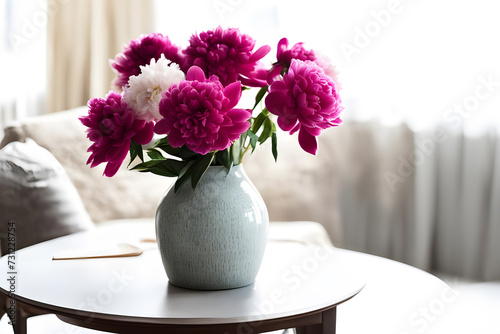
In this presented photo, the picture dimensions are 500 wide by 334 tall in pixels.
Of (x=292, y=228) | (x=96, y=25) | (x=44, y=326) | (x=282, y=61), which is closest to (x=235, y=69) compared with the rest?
(x=282, y=61)

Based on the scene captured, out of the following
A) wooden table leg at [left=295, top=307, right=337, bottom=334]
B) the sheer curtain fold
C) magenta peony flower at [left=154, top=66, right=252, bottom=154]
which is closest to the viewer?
magenta peony flower at [left=154, top=66, right=252, bottom=154]

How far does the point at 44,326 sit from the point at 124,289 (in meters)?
0.76

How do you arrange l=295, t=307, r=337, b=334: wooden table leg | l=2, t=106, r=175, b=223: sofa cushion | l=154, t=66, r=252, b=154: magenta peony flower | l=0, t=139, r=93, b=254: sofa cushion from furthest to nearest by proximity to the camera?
l=2, t=106, r=175, b=223: sofa cushion
l=0, t=139, r=93, b=254: sofa cushion
l=295, t=307, r=337, b=334: wooden table leg
l=154, t=66, r=252, b=154: magenta peony flower

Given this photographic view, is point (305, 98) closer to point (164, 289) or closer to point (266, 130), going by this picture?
point (266, 130)

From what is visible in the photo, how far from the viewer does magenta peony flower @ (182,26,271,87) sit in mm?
A: 978

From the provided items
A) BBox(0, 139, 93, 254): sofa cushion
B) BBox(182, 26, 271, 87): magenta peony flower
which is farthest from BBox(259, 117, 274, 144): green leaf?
BBox(0, 139, 93, 254): sofa cushion

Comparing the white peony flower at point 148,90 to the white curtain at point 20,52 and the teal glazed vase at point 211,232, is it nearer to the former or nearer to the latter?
the teal glazed vase at point 211,232

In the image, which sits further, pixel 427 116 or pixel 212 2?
pixel 212 2

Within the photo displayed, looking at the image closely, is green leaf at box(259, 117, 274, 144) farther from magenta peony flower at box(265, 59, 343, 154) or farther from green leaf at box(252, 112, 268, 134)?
magenta peony flower at box(265, 59, 343, 154)

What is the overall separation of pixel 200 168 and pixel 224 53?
0.20m

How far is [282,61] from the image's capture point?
1055mm

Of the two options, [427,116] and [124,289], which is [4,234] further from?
[427,116]

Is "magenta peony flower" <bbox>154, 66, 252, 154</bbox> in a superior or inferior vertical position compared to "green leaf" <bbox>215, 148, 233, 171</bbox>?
superior

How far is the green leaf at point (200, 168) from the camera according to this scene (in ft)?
3.21
